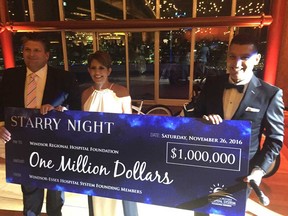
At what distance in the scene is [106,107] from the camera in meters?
1.86

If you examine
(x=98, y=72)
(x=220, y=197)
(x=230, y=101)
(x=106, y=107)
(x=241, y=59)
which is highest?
(x=241, y=59)

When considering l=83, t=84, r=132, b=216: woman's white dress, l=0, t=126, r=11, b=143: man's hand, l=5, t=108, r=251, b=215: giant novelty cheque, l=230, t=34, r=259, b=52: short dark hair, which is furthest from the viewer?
l=83, t=84, r=132, b=216: woman's white dress

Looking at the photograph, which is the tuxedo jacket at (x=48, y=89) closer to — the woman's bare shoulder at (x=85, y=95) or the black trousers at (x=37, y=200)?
the woman's bare shoulder at (x=85, y=95)

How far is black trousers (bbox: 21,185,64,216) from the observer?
1974mm

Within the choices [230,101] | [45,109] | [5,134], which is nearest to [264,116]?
[230,101]

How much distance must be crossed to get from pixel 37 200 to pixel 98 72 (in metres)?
1.12

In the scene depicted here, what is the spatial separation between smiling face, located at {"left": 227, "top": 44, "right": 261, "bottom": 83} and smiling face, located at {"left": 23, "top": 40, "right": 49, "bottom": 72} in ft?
3.86

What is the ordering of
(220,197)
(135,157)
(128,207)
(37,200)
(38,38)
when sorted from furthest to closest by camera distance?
1. (37,200)
2. (128,207)
3. (38,38)
4. (135,157)
5. (220,197)

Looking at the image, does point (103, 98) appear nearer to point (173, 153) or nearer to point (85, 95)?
point (85, 95)

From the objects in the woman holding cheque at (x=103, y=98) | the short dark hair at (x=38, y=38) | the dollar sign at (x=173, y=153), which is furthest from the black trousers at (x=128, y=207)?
the short dark hair at (x=38, y=38)

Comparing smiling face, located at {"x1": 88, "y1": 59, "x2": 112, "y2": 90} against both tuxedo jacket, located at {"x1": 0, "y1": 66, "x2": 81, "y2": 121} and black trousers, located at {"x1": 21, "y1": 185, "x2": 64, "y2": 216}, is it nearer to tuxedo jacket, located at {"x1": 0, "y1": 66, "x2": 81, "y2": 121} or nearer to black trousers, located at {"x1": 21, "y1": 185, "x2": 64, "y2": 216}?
tuxedo jacket, located at {"x1": 0, "y1": 66, "x2": 81, "y2": 121}

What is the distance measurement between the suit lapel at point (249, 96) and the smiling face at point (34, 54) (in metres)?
1.27

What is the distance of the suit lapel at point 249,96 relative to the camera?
137 centimetres

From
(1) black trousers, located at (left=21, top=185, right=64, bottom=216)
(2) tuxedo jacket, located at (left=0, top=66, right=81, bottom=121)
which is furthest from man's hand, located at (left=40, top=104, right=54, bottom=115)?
(1) black trousers, located at (left=21, top=185, right=64, bottom=216)
